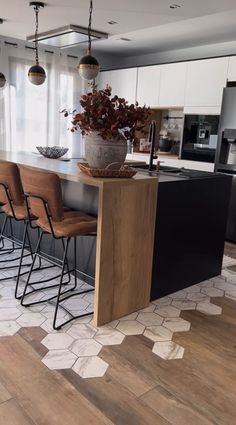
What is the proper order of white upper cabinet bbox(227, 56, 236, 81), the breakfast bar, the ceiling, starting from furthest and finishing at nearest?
1. white upper cabinet bbox(227, 56, 236, 81)
2. the ceiling
3. the breakfast bar

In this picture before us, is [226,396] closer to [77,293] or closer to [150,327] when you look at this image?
[150,327]

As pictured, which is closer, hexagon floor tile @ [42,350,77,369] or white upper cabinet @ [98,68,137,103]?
hexagon floor tile @ [42,350,77,369]

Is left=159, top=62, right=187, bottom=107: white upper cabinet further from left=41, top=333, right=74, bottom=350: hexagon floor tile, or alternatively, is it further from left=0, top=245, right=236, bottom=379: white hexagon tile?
left=41, top=333, right=74, bottom=350: hexagon floor tile

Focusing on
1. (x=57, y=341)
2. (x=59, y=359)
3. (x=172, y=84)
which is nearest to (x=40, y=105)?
(x=172, y=84)

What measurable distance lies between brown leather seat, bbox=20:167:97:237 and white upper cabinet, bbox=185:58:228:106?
292 cm

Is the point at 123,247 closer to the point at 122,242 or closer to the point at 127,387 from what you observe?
the point at 122,242

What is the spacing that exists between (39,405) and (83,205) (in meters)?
1.59

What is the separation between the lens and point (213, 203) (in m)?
3.05

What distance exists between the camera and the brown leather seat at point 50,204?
226 cm

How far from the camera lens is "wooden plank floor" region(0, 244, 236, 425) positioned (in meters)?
1.64

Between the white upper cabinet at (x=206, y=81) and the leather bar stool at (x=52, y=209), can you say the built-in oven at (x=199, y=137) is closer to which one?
the white upper cabinet at (x=206, y=81)

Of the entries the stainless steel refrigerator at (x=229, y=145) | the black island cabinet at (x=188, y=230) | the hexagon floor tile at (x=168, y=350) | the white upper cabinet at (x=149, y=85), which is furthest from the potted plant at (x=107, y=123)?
the white upper cabinet at (x=149, y=85)

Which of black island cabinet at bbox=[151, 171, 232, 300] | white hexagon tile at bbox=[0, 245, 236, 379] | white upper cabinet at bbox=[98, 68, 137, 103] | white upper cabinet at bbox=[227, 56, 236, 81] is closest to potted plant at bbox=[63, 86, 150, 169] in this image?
black island cabinet at bbox=[151, 171, 232, 300]

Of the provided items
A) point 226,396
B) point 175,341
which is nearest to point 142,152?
point 175,341
